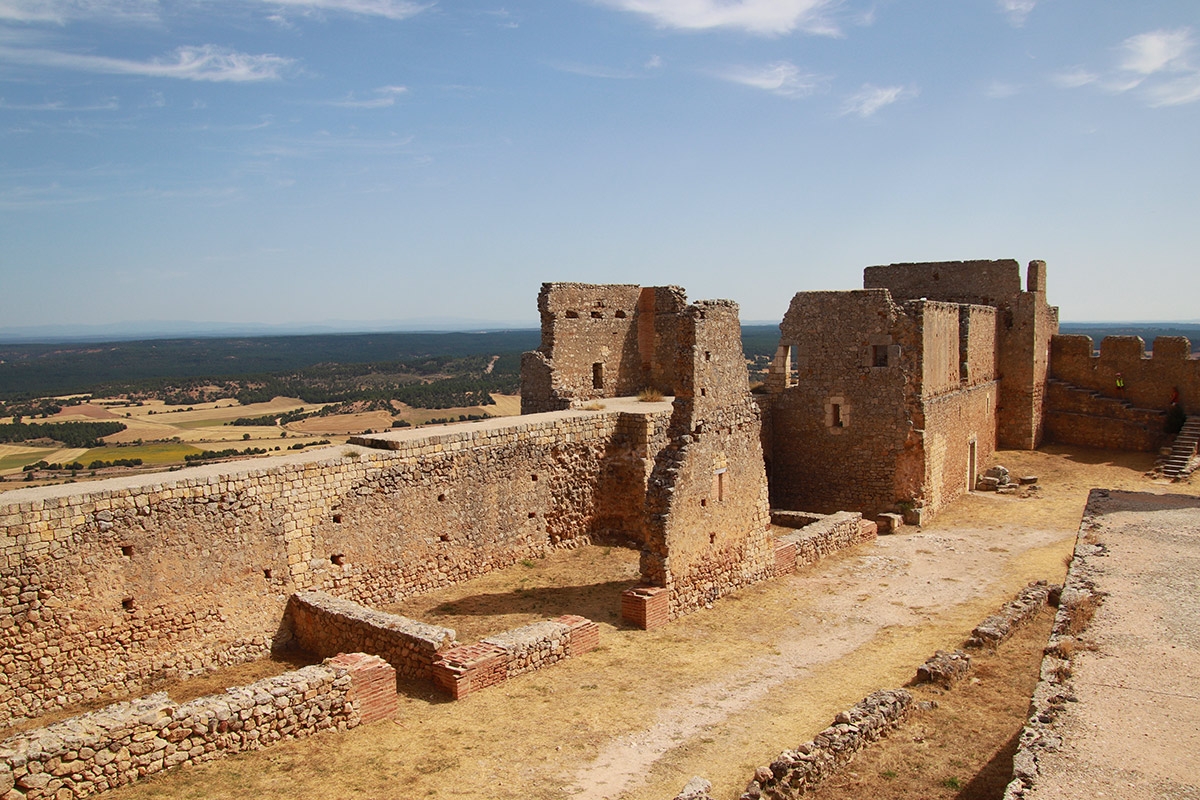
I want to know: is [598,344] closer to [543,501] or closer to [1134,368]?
[543,501]

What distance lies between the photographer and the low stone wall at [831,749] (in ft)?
21.4

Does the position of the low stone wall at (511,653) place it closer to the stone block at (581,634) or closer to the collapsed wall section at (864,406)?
the stone block at (581,634)

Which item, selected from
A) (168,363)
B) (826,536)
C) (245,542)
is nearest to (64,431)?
(245,542)

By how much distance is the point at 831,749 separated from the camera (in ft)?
22.7

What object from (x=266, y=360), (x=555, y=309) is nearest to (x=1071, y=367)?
(x=555, y=309)

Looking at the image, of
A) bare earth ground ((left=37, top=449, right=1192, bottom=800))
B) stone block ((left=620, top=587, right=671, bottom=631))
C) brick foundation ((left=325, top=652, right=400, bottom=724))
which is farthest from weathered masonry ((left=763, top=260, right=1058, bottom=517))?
brick foundation ((left=325, top=652, right=400, bottom=724))

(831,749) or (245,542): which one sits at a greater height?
(245,542)

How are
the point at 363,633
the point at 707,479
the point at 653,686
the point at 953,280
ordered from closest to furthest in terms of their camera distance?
the point at 653,686 < the point at 363,633 < the point at 707,479 < the point at 953,280

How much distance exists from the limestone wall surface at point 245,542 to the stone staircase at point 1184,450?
14.3m

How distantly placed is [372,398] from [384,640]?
52.7m

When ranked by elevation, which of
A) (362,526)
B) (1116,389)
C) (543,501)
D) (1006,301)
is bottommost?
(543,501)

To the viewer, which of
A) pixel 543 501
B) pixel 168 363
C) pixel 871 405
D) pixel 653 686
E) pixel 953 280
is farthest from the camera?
pixel 168 363

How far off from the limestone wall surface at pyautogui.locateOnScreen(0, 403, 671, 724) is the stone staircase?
14273 mm

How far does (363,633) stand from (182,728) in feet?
7.79
